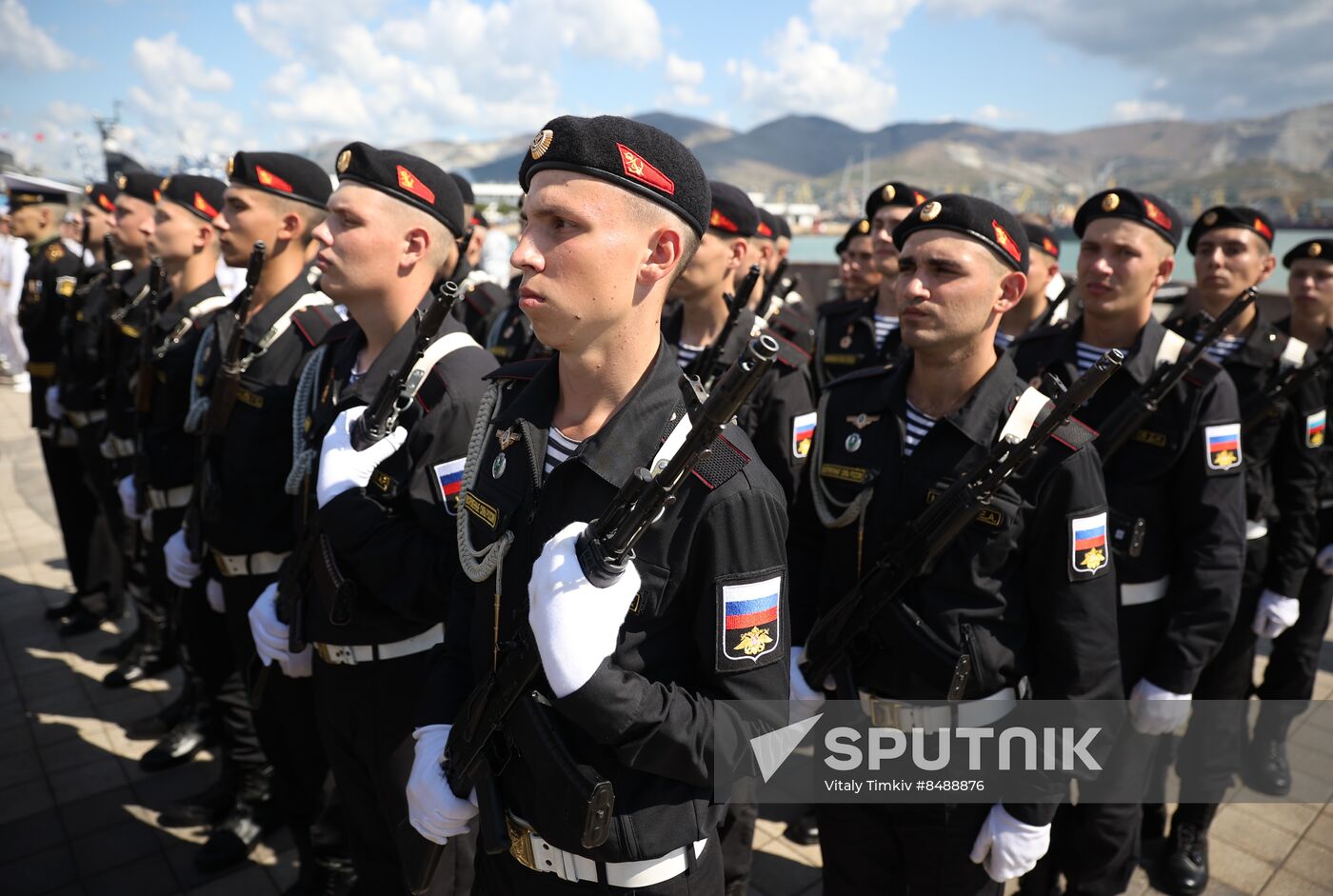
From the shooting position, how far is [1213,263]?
4699 mm

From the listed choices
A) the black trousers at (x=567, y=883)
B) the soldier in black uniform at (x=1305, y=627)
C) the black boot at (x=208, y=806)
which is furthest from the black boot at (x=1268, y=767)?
the black boot at (x=208, y=806)

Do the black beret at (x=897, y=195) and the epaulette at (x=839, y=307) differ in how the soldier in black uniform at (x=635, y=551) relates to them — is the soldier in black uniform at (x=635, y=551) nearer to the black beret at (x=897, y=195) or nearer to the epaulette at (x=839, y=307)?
the black beret at (x=897, y=195)

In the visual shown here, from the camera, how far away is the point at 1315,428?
4.15 metres

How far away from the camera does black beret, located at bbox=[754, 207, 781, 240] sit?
6.22m

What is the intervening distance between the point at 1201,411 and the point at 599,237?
2619 millimetres

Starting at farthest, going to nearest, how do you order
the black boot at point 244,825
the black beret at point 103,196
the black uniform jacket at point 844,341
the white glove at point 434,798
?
1. the black beret at point 103,196
2. the black uniform jacket at point 844,341
3. the black boot at point 244,825
4. the white glove at point 434,798

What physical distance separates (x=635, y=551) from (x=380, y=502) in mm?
1193

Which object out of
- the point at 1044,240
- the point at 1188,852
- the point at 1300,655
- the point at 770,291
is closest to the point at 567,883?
the point at 1188,852

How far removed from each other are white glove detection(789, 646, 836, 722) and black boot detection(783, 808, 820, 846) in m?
1.58

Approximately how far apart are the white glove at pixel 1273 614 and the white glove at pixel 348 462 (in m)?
4.20

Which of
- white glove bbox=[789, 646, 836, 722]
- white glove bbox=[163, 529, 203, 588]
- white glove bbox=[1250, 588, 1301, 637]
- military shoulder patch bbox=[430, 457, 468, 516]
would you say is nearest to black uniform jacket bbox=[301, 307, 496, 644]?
military shoulder patch bbox=[430, 457, 468, 516]

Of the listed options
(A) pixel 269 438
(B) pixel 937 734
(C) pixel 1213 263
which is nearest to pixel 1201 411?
(B) pixel 937 734

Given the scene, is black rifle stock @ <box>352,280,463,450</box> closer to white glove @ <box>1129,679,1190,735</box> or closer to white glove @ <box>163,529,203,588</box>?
white glove @ <box>163,529,203,588</box>

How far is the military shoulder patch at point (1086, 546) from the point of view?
238 centimetres
